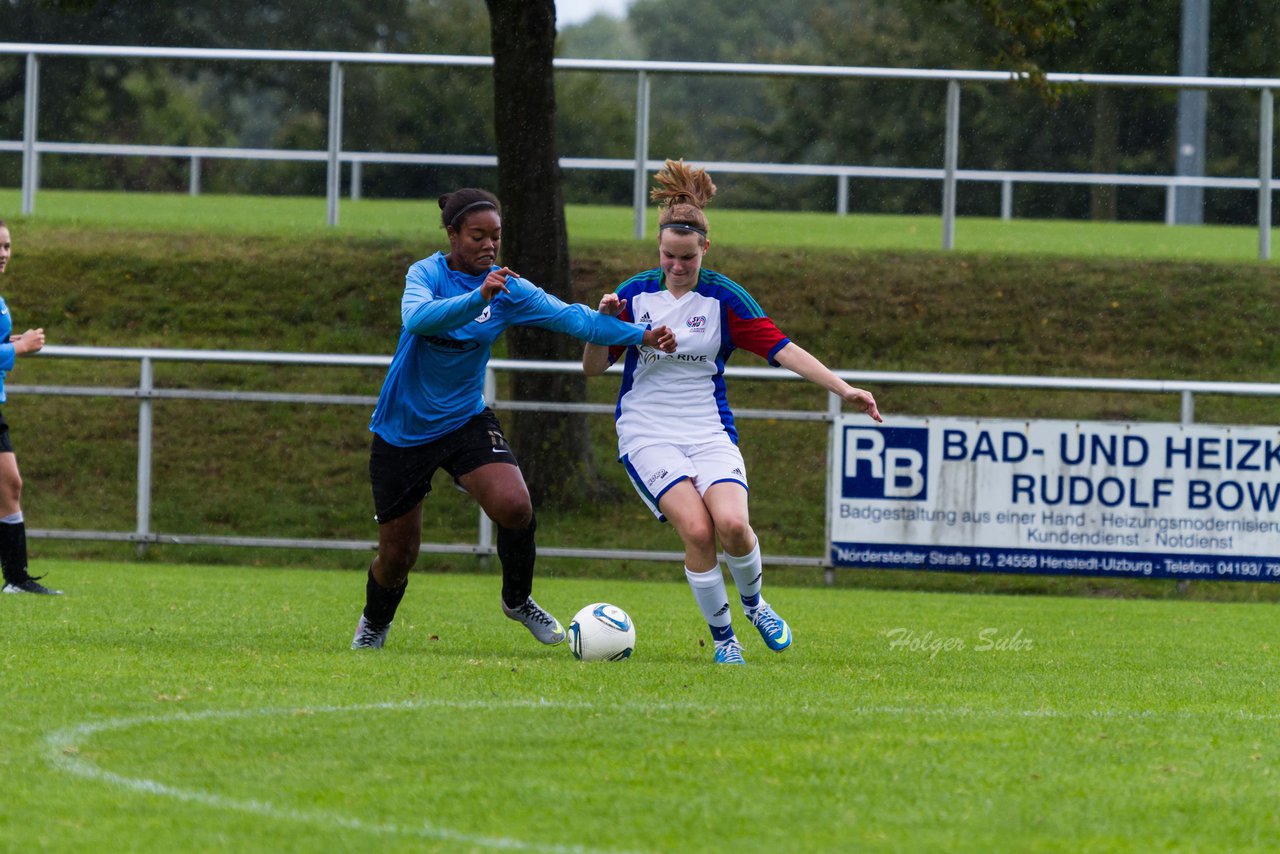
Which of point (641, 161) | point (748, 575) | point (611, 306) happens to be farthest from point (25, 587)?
point (641, 161)

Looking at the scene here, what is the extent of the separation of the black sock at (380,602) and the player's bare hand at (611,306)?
4.76 ft

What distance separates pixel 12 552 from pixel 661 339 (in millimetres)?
4960

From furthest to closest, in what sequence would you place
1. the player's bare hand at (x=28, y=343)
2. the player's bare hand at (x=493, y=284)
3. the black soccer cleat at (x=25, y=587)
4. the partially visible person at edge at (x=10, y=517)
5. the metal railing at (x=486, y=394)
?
the metal railing at (x=486, y=394)
the black soccer cleat at (x=25, y=587)
the partially visible person at edge at (x=10, y=517)
the player's bare hand at (x=28, y=343)
the player's bare hand at (x=493, y=284)

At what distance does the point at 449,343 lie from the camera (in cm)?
706

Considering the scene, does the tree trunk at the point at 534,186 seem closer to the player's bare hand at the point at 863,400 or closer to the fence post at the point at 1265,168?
the player's bare hand at the point at 863,400

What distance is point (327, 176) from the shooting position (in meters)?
18.0

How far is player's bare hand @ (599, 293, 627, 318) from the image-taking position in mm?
6930

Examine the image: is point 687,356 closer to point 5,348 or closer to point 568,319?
point 568,319

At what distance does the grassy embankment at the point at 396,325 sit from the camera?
13.9 meters

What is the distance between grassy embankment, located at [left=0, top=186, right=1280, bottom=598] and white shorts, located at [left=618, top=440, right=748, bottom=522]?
20.1 ft

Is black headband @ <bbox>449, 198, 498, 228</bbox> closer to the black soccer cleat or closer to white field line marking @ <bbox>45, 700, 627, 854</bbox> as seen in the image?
white field line marking @ <bbox>45, 700, 627, 854</bbox>

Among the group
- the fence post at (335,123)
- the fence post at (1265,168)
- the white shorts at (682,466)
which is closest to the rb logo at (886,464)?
the white shorts at (682,466)

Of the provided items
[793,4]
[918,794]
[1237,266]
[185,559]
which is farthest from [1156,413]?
[793,4]

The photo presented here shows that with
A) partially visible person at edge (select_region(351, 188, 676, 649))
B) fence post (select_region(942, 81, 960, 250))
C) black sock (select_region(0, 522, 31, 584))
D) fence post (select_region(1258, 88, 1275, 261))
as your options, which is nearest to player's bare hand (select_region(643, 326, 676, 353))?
partially visible person at edge (select_region(351, 188, 676, 649))
